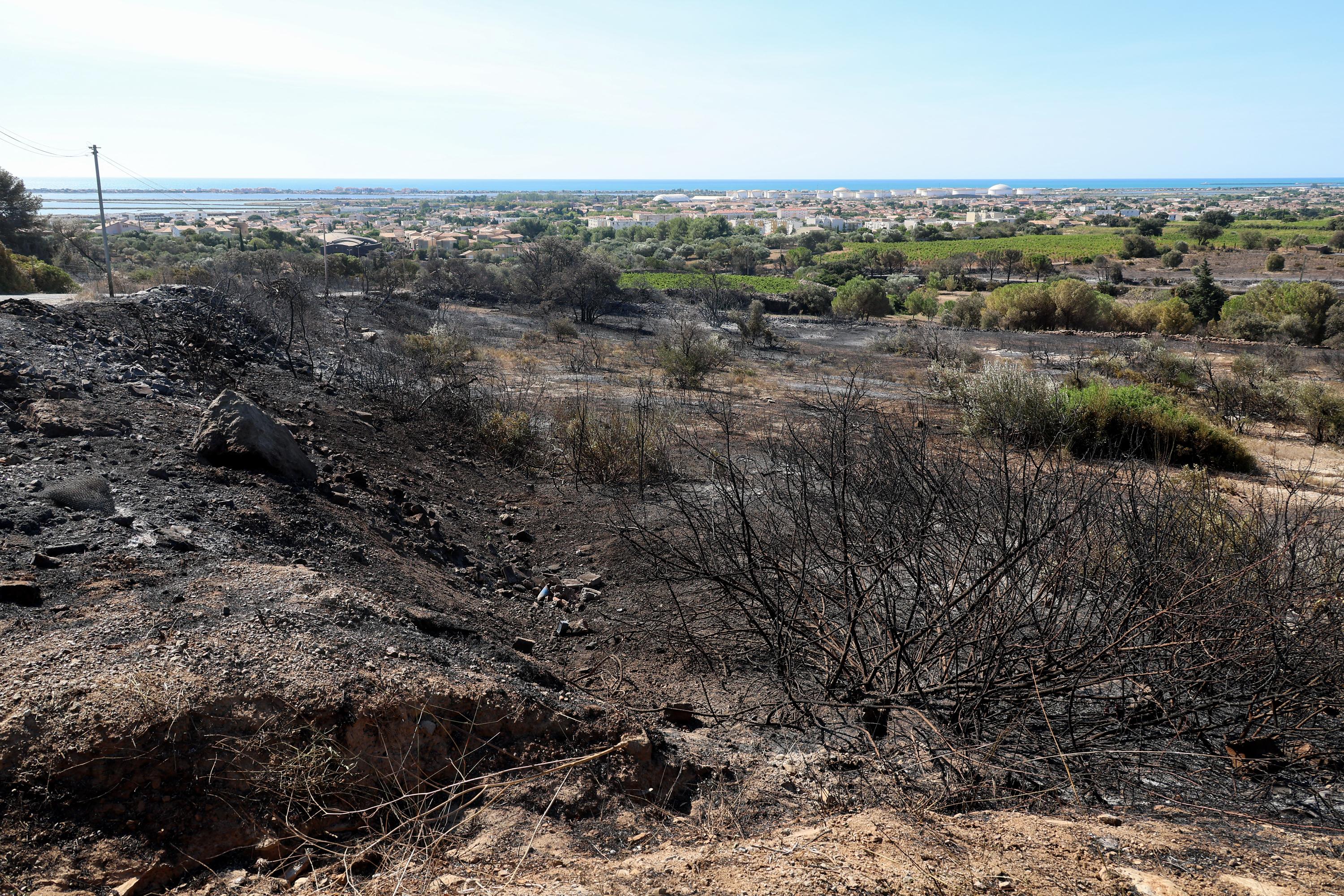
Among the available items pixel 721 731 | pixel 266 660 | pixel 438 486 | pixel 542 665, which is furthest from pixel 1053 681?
pixel 438 486

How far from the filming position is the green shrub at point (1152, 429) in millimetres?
14000

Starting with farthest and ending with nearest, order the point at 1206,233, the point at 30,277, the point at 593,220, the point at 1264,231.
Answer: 1. the point at 593,220
2. the point at 1264,231
3. the point at 1206,233
4. the point at 30,277

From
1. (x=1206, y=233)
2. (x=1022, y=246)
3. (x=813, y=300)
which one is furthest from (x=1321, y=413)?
(x=1206, y=233)

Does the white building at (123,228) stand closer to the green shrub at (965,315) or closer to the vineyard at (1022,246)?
the green shrub at (965,315)

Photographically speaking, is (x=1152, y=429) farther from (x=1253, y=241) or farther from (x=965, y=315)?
(x=1253, y=241)

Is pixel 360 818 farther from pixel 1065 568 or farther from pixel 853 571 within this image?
pixel 1065 568

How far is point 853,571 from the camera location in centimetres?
384

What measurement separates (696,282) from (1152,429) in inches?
1371

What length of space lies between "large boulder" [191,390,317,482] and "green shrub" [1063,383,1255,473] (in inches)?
486

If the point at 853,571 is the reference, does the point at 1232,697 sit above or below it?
below

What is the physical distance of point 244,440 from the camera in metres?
6.77

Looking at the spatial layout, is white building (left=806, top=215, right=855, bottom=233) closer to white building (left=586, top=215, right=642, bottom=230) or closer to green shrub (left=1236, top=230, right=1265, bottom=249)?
white building (left=586, top=215, right=642, bottom=230)

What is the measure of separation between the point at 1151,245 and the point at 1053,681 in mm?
78553

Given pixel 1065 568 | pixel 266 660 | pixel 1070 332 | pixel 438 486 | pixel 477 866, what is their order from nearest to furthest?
pixel 477 866 < pixel 266 660 < pixel 1065 568 < pixel 438 486 < pixel 1070 332
